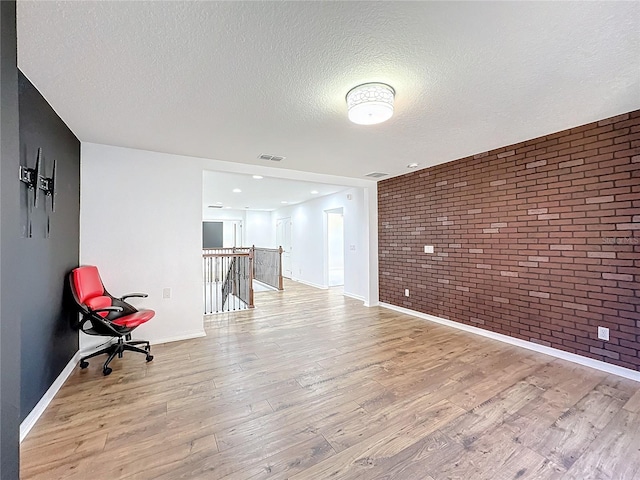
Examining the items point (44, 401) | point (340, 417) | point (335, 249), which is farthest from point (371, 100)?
point (335, 249)

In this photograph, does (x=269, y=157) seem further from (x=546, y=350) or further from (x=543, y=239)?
(x=546, y=350)

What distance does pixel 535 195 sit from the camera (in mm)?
3238

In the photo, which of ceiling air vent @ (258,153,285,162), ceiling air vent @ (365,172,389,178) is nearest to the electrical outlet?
ceiling air vent @ (365,172,389,178)

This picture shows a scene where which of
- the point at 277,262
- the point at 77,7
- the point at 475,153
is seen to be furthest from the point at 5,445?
the point at 277,262

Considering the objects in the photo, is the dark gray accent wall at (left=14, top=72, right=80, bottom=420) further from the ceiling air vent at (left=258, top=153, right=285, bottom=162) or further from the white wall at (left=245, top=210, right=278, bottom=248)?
the white wall at (left=245, top=210, right=278, bottom=248)

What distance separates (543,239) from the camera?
3.17 meters

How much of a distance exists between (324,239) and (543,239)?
5001mm

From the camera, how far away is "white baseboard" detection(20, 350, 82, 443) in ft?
6.03

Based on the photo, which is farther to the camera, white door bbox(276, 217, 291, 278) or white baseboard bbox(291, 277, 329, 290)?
white door bbox(276, 217, 291, 278)

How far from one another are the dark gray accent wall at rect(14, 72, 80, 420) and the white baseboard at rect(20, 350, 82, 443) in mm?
46

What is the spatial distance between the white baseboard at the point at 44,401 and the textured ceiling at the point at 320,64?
94.5 inches

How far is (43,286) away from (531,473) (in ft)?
12.0

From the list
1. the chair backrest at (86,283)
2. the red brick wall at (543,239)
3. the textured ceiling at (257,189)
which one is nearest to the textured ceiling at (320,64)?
the red brick wall at (543,239)

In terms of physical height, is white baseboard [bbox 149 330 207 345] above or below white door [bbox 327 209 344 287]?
below
